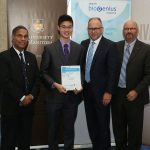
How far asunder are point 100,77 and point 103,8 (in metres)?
1.41

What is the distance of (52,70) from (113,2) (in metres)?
1.76

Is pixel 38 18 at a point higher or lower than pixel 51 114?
higher

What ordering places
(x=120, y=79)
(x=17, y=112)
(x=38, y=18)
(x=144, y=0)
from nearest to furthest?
1. (x=17, y=112)
2. (x=120, y=79)
3. (x=38, y=18)
4. (x=144, y=0)

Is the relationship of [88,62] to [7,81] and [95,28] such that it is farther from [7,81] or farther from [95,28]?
[7,81]

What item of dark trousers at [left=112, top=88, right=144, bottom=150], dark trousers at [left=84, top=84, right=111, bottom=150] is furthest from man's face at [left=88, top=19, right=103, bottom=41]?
dark trousers at [left=112, top=88, right=144, bottom=150]

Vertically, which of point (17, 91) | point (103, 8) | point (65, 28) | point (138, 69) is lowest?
point (17, 91)

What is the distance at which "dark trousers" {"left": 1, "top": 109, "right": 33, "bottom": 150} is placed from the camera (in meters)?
3.22

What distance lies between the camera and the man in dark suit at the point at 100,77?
340 cm

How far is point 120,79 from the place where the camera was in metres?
3.55

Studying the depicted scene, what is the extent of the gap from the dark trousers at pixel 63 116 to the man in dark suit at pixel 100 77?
10.7 inches

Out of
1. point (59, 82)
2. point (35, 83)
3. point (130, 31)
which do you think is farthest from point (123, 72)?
point (35, 83)

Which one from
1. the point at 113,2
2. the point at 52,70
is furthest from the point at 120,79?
the point at 113,2

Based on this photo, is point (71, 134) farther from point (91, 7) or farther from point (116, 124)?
point (91, 7)

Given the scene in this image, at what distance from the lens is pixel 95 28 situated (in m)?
3.40
